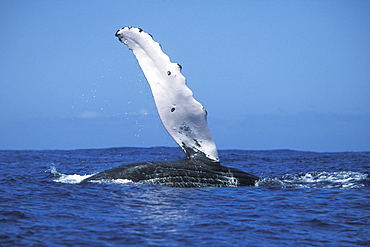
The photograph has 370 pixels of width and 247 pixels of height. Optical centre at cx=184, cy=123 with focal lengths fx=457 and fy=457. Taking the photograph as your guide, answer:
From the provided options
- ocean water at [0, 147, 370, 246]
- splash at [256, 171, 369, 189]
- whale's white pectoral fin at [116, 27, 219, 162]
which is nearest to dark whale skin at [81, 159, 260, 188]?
ocean water at [0, 147, 370, 246]

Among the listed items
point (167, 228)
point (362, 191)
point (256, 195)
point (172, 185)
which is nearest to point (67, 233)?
point (167, 228)

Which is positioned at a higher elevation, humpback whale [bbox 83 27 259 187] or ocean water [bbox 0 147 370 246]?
humpback whale [bbox 83 27 259 187]

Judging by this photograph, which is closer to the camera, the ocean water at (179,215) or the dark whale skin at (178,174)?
the ocean water at (179,215)

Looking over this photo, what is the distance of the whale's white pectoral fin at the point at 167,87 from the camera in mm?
9141

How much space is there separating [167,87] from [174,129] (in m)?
0.94

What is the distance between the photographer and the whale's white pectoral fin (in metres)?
9.14

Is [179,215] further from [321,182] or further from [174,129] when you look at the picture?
[321,182]

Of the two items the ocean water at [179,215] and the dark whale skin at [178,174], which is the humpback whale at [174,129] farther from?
the ocean water at [179,215]

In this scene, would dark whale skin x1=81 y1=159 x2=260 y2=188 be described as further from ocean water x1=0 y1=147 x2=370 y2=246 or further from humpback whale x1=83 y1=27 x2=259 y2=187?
ocean water x1=0 y1=147 x2=370 y2=246

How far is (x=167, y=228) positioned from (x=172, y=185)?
10.7 ft

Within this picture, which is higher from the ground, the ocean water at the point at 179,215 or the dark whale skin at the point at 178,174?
the dark whale skin at the point at 178,174

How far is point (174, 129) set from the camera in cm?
955

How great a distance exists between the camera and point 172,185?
9508mm

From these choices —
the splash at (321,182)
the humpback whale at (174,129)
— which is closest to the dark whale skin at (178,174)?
the humpback whale at (174,129)
